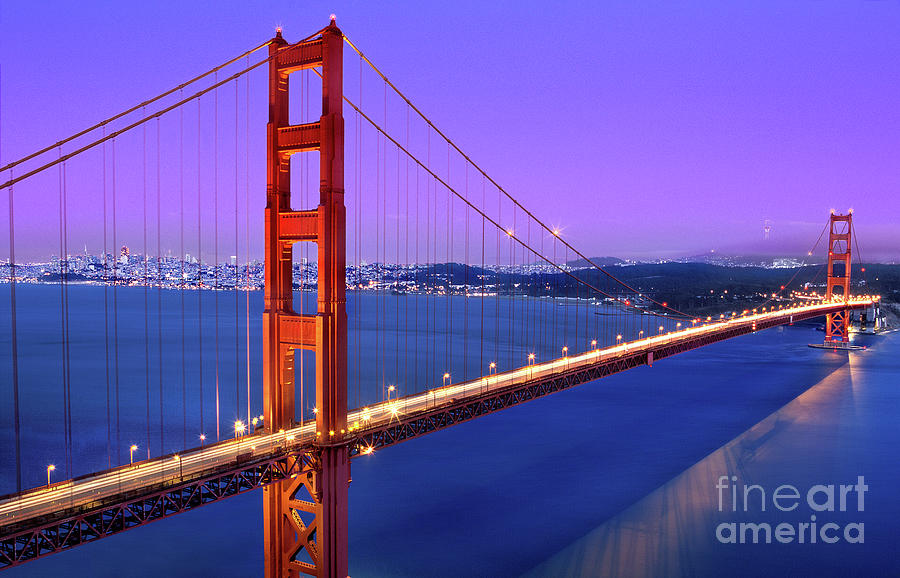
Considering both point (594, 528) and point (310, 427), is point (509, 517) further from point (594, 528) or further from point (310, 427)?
point (310, 427)

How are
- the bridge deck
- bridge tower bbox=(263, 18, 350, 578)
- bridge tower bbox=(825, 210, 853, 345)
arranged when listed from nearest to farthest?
the bridge deck → bridge tower bbox=(263, 18, 350, 578) → bridge tower bbox=(825, 210, 853, 345)

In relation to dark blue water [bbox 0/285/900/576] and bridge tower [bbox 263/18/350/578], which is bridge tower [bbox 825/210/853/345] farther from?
bridge tower [bbox 263/18/350/578]

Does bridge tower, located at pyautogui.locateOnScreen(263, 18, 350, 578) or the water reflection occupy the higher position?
bridge tower, located at pyautogui.locateOnScreen(263, 18, 350, 578)

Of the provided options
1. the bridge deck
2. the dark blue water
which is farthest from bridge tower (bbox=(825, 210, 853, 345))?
the bridge deck

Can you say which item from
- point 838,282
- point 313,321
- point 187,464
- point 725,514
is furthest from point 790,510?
point 838,282

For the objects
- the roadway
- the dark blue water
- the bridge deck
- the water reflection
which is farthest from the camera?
the dark blue water
